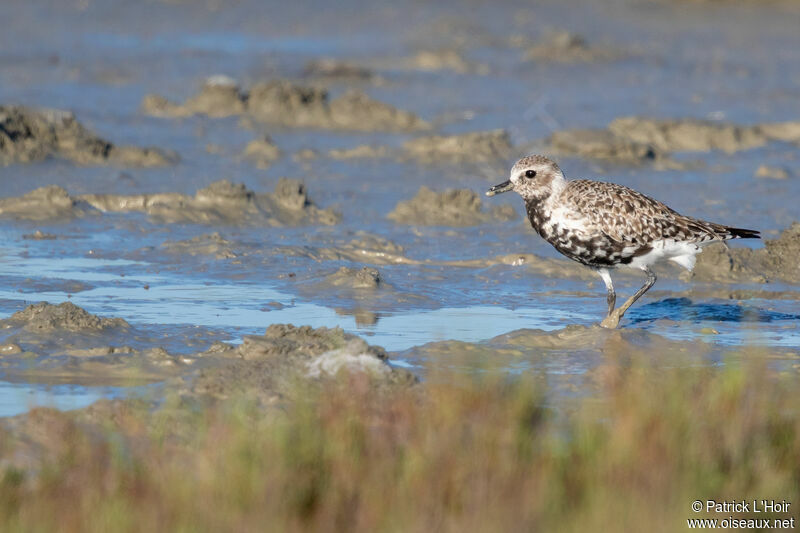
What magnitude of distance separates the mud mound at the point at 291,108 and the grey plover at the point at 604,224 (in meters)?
8.45

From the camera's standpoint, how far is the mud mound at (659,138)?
17.4 m

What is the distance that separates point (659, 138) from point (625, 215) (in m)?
8.45

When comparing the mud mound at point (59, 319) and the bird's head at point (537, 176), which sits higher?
the bird's head at point (537, 176)

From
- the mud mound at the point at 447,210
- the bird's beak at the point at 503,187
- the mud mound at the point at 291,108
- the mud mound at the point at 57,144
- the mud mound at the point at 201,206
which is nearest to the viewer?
the bird's beak at the point at 503,187

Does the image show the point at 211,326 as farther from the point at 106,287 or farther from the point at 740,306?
the point at 740,306

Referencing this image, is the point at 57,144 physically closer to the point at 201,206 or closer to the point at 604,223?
the point at 201,206

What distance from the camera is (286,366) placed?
27.1 feet

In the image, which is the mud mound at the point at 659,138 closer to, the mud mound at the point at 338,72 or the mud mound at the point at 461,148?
the mud mound at the point at 461,148

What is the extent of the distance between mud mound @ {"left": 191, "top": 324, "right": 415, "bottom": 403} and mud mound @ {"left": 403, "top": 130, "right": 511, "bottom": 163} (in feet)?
28.2

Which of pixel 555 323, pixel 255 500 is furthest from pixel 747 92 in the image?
pixel 255 500

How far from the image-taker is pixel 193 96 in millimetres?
21125

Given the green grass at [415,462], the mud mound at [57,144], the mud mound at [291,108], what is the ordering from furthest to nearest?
the mud mound at [291,108] < the mud mound at [57,144] < the green grass at [415,462]

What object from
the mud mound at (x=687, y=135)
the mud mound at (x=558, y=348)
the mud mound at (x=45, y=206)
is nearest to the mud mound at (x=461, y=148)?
the mud mound at (x=687, y=135)

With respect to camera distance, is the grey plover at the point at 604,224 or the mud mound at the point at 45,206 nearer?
the grey plover at the point at 604,224
